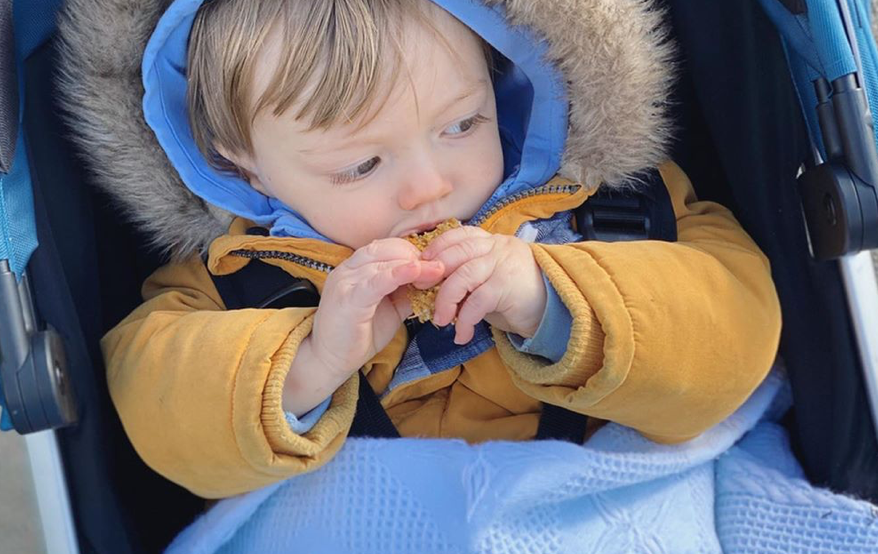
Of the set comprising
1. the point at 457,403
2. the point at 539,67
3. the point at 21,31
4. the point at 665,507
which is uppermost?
the point at 21,31

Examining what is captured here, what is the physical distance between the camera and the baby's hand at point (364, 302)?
0.92 m

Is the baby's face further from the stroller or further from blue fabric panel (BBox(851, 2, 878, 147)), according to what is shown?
blue fabric panel (BBox(851, 2, 878, 147))

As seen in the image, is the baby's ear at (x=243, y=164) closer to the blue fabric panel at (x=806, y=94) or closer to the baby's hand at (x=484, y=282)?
the baby's hand at (x=484, y=282)

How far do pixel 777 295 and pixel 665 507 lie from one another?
0.88 feet

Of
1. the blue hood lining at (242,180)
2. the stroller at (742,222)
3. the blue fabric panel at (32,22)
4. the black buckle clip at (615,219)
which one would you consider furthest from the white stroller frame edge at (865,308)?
the blue fabric panel at (32,22)

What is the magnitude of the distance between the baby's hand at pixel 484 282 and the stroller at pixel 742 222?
301 mm

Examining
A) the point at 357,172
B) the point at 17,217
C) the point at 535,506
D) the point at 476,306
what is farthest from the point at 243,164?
the point at 535,506

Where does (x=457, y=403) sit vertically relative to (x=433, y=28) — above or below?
below

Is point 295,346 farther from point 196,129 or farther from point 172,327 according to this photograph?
point 196,129

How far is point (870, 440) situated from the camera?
104 cm

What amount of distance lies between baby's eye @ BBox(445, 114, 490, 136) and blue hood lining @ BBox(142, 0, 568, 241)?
0.09 m

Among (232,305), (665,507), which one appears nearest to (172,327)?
(232,305)

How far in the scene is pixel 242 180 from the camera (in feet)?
3.94

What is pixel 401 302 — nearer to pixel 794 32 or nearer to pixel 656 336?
pixel 656 336
